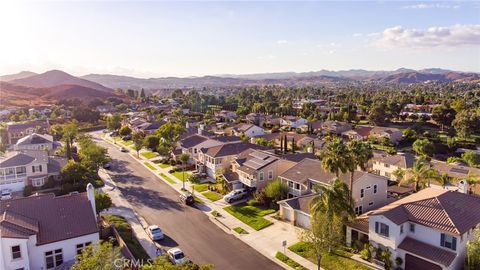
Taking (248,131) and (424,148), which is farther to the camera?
(248,131)

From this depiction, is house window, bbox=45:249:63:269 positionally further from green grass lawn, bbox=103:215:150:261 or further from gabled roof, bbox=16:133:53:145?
gabled roof, bbox=16:133:53:145

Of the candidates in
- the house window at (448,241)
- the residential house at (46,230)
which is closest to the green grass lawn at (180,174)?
the residential house at (46,230)

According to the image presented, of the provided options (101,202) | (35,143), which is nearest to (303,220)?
(101,202)

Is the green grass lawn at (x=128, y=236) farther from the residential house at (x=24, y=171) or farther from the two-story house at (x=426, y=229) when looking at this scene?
the two-story house at (x=426, y=229)

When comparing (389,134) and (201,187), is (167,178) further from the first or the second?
(389,134)

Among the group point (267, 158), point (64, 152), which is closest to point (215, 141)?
point (267, 158)

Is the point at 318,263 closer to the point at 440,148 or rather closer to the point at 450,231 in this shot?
the point at 450,231

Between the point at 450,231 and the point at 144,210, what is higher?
the point at 450,231
